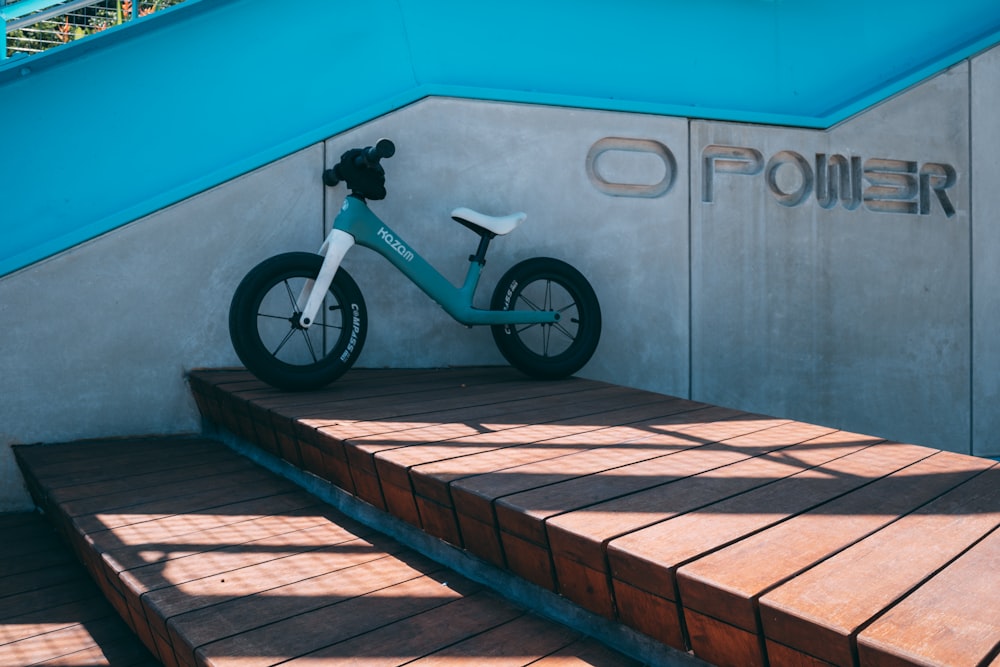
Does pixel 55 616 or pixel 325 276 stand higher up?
pixel 325 276

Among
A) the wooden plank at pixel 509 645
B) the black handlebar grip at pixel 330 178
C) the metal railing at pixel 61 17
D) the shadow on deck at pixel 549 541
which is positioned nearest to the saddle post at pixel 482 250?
the black handlebar grip at pixel 330 178

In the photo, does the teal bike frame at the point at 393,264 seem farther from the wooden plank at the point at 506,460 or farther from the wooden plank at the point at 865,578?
the wooden plank at the point at 865,578

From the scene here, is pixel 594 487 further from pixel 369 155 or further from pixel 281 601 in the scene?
pixel 369 155

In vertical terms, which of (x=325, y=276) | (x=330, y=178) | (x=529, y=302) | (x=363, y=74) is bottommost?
(x=529, y=302)

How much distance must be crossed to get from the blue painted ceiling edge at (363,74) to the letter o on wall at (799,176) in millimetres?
196

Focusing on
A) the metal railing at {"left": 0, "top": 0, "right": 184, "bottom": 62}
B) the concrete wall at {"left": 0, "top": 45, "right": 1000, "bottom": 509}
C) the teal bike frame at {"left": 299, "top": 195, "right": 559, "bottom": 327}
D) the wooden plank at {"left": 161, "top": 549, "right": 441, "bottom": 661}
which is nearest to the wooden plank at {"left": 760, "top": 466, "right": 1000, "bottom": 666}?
the wooden plank at {"left": 161, "top": 549, "right": 441, "bottom": 661}

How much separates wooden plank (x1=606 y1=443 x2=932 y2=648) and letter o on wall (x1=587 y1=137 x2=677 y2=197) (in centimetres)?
248

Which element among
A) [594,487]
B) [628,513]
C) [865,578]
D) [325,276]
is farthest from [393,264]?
[865,578]

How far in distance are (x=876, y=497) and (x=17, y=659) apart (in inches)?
77.0

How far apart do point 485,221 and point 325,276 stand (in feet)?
2.58

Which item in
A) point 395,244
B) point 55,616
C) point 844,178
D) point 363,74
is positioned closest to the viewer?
point 55,616

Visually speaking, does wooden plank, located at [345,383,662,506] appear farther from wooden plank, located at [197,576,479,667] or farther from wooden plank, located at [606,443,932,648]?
wooden plank, located at [606,443,932,648]

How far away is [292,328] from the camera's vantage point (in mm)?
3197

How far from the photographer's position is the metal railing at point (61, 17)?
12.0ft
